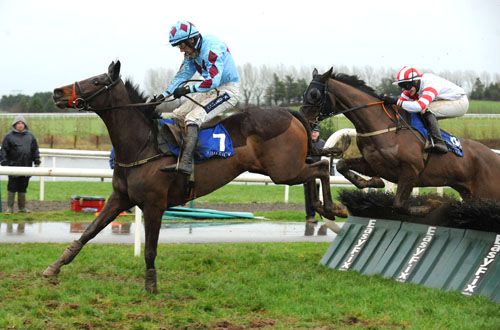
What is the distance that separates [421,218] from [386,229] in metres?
0.50

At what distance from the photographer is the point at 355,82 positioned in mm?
9648

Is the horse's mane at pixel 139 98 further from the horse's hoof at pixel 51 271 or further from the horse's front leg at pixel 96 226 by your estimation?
the horse's hoof at pixel 51 271

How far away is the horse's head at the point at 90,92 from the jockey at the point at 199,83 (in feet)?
1.76

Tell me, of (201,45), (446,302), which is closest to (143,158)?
(201,45)

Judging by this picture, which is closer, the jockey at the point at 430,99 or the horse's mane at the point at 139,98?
the horse's mane at the point at 139,98

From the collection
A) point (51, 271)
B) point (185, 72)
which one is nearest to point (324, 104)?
point (185, 72)

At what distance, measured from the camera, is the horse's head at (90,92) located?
7695 mm

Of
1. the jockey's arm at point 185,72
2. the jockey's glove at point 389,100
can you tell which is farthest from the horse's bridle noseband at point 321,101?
the jockey's arm at point 185,72

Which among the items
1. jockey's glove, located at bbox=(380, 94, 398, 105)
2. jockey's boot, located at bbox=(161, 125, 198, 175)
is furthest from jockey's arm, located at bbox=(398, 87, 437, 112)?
jockey's boot, located at bbox=(161, 125, 198, 175)

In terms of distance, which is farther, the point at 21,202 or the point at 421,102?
the point at 21,202

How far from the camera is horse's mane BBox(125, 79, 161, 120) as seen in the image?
810cm

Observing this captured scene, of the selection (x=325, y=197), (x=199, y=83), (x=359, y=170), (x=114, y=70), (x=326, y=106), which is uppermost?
(x=114, y=70)

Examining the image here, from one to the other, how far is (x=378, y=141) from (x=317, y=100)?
2.86 ft

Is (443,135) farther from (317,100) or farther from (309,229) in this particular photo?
(309,229)
